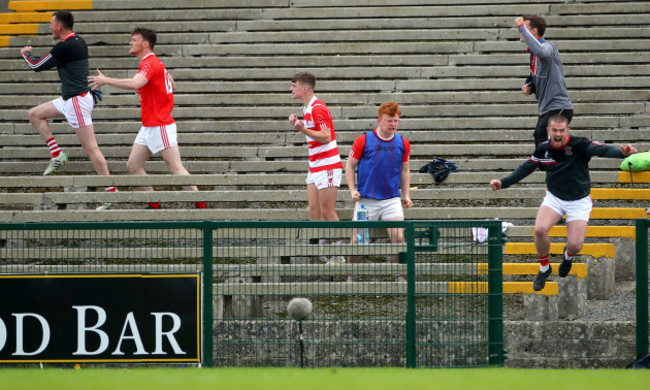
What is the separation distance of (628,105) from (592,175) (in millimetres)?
1897

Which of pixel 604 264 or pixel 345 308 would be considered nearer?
pixel 345 308

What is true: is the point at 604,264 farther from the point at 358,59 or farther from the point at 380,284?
the point at 358,59

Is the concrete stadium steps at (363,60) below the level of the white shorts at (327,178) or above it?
above

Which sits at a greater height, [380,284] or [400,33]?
[400,33]

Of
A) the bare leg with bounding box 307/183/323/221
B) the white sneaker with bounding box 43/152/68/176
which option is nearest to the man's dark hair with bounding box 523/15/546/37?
the bare leg with bounding box 307/183/323/221

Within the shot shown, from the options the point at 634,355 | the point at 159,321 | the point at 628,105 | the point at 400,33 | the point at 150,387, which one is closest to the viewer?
the point at 150,387

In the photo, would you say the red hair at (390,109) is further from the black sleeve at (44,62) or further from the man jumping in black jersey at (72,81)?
the black sleeve at (44,62)

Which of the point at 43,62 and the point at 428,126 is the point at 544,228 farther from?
the point at 43,62

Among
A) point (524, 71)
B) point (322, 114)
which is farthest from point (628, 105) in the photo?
point (322, 114)

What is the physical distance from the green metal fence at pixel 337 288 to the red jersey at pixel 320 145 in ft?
6.49

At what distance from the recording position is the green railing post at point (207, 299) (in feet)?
27.1

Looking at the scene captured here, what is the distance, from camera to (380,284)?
843 centimetres

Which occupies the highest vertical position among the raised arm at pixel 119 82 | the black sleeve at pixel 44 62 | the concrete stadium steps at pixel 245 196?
the black sleeve at pixel 44 62

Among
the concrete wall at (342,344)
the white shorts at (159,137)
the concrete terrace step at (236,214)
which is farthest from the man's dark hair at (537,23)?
the white shorts at (159,137)
